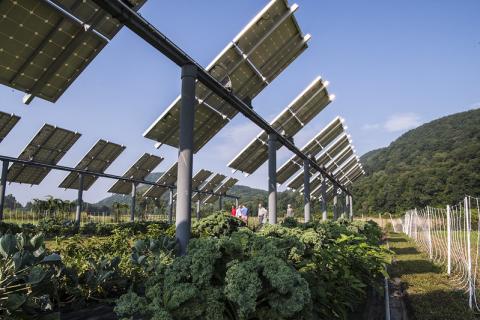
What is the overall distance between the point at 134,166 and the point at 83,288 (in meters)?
18.6

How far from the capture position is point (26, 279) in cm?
288

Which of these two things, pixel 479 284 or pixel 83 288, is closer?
pixel 83 288

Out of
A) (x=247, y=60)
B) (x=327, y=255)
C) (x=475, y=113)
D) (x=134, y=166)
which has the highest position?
(x=475, y=113)

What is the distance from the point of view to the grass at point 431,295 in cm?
651

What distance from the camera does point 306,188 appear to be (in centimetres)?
1691

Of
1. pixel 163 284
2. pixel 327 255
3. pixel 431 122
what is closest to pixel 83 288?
pixel 163 284

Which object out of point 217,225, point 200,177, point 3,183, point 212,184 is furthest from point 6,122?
point 212,184

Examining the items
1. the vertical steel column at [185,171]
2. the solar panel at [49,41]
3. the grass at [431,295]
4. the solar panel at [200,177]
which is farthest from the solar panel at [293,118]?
the solar panel at [200,177]

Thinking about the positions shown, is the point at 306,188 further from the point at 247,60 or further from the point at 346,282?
the point at 346,282

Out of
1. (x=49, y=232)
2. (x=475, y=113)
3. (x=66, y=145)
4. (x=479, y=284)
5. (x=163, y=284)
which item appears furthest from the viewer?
(x=475, y=113)

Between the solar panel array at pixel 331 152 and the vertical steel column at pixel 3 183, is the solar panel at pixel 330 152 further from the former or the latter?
the vertical steel column at pixel 3 183

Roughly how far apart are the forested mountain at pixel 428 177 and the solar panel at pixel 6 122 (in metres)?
69.5

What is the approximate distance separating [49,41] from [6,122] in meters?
8.11

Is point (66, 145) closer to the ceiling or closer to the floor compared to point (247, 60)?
closer to the floor
